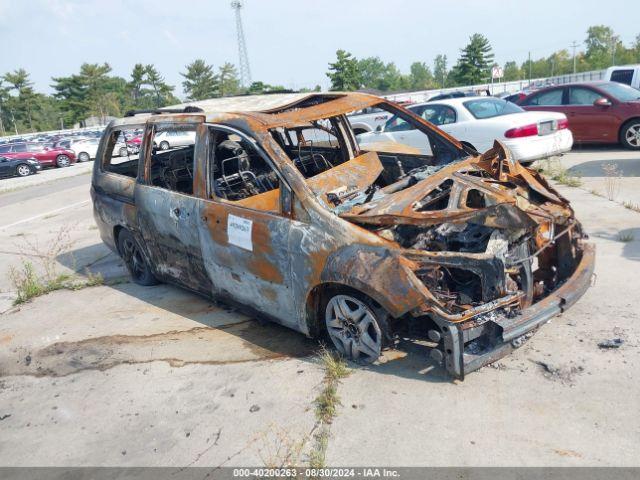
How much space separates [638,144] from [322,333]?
10.0m

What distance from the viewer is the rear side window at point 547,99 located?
12.0m

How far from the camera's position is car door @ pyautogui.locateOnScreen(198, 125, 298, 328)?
3830 mm

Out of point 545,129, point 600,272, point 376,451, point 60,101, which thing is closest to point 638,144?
point 545,129

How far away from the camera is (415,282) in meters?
3.16

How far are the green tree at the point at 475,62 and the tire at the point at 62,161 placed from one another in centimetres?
4554

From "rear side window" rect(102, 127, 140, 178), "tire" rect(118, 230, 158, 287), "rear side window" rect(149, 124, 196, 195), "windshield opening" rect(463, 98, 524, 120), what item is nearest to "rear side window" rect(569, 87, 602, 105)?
"windshield opening" rect(463, 98, 524, 120)

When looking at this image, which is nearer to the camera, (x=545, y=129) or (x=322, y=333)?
(x=322, y=333)

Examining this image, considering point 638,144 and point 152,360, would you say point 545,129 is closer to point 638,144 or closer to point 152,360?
point 638,144

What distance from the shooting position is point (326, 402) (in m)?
3.31

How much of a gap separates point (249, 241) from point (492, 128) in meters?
6.41

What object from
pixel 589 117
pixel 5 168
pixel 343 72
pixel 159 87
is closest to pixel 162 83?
pixel 159 87

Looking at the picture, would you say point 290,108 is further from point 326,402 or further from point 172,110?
point 326,402

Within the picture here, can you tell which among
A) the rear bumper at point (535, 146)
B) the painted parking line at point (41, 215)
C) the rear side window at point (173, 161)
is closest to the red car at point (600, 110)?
the rear bumper at point (535, 146)

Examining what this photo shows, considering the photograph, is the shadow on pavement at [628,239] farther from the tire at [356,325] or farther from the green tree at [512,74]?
the green tree at [512,74]
